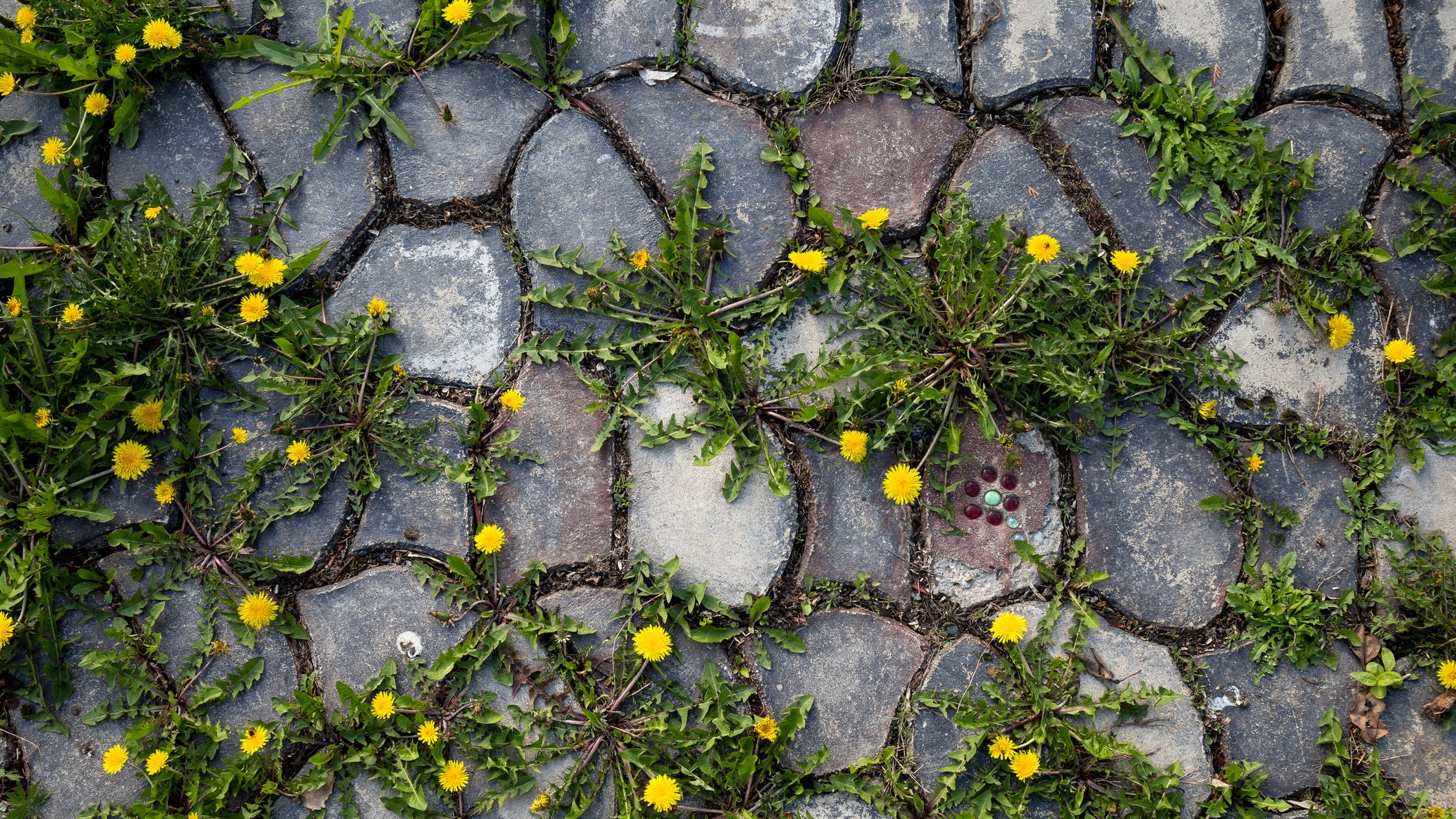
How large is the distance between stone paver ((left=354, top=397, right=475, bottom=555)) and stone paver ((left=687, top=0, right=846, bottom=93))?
132 cm

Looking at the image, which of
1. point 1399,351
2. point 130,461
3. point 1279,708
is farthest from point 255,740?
point 1399,351

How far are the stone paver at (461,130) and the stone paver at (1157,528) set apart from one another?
6.22 ft

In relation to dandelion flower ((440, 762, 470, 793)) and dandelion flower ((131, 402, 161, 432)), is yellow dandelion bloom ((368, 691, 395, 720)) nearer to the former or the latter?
dandelion flower ((440, 762, 470, 793))

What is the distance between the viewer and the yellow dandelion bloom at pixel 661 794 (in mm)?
2479

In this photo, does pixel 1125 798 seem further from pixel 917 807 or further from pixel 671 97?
pixel 671 97

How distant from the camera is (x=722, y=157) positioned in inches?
109

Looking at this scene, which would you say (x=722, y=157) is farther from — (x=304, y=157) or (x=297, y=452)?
(x=297, y=452)

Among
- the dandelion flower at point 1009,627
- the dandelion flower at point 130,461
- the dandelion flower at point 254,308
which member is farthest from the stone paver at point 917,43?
the dandelion flower at point 130,461

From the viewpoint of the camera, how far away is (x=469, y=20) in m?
2.77

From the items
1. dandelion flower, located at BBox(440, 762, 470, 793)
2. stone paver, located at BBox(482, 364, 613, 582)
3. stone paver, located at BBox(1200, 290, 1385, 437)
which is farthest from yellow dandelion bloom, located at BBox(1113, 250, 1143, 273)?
dandelion flower, located at BBox(440, 762, 470, 793)

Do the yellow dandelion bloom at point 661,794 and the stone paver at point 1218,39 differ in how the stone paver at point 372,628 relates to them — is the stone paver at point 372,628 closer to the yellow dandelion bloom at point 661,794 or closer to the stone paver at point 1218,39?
the yellow dandelion bloom at point 661,794

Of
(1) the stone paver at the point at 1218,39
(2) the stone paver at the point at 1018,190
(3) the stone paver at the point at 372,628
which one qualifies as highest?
(1) the stone paver at the point at 1218,39

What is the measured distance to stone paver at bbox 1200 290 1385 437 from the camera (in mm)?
2695

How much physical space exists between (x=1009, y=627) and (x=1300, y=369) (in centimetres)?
114
